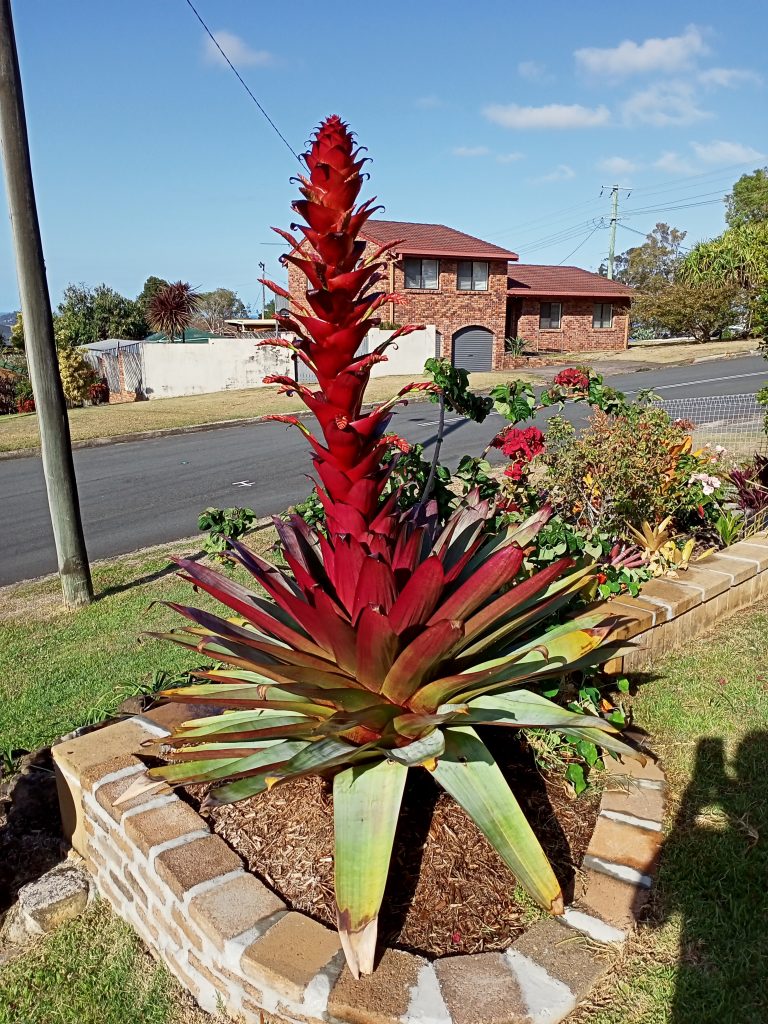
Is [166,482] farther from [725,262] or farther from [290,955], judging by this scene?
[725,262]

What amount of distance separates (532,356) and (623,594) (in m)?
30.7

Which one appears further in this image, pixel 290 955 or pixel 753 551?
pixel 753 551

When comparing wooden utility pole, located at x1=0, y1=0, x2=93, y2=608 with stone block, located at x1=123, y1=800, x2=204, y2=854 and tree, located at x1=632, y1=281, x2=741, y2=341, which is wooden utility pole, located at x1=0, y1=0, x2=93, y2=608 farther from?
tree, located at x1=632, y1=281, x2=741, y2=341

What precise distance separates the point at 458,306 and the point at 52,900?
3108 centimetres

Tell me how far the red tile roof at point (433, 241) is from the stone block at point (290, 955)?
94.1ft

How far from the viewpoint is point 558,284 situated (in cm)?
3606

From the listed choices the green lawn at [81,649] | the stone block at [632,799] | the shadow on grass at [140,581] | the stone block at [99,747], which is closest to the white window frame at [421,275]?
the shadow on grass at [140,581]

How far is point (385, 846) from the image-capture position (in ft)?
6.75

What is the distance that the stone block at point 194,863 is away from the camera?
89.9 inches

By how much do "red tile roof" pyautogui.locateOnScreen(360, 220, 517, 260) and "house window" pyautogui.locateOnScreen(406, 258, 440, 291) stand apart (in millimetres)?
715

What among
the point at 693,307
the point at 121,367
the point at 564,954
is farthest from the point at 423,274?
the point at 564,954

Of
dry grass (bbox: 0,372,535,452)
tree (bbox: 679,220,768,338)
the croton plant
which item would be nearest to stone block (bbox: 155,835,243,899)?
the croton plant

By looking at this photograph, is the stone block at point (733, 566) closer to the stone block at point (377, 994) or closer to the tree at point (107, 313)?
the stone block at point (377, 994)

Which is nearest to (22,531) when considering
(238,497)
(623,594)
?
(238,497)
